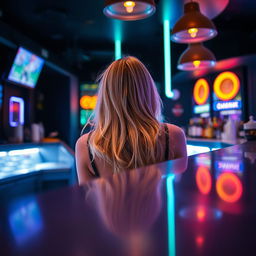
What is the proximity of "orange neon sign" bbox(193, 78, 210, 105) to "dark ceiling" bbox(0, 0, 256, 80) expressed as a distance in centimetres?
123

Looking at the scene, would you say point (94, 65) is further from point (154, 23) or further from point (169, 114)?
point (154, 23)

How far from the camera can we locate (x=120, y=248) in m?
0.31

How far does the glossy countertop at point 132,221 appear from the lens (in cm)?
32

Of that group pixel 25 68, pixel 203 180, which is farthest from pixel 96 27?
pixel 203 180

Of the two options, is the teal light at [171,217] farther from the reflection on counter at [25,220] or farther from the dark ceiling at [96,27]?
the dark ceiling at [96,27]

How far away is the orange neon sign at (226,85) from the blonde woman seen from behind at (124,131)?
5948mm

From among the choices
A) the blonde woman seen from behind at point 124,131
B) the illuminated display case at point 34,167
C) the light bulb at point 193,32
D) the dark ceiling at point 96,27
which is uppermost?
the dark ceiling at point 96,27

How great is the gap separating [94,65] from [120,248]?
337 inches

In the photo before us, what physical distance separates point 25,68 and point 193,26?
290cm

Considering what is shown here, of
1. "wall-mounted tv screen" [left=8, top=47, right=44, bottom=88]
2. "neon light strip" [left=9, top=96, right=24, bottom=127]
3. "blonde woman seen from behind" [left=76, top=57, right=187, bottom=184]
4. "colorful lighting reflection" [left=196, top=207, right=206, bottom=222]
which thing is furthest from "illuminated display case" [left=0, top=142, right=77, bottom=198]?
"colorful lighting reflection" [left=196, top=207, right=206, bottom=222]

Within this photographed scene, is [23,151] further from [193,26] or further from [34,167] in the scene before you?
[193,26]

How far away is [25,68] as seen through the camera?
461 centimetres

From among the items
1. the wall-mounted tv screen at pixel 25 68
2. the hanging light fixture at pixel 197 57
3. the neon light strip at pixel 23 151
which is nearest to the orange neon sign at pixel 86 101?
the wall-mounted tv screen at pixel 25 68

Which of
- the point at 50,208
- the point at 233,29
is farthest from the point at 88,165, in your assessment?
the point at 233,29
